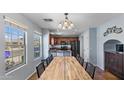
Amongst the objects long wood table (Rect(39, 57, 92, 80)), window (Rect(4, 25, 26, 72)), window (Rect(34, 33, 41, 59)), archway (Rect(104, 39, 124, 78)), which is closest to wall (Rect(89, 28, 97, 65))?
archway (Rect(104, 39, 124, 78))

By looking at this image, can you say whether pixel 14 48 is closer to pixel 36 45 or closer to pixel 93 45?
pixel 36 45

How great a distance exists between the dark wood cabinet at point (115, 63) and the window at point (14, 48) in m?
3.01

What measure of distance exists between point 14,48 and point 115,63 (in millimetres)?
3243

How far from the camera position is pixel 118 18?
4.28 meters

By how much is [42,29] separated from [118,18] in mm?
4099

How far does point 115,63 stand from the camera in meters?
4.54

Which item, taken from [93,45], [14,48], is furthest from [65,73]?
[93,45]

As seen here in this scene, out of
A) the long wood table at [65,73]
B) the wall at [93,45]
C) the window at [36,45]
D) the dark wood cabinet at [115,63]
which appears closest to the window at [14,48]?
the long wood table at [65,73]

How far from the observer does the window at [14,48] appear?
3.15 m

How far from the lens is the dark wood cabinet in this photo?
161 inches
